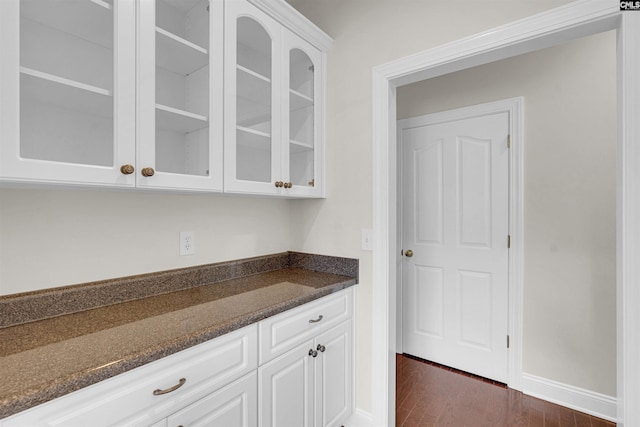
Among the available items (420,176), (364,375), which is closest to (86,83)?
(364,375)

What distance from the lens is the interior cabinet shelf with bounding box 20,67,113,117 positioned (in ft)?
3.03

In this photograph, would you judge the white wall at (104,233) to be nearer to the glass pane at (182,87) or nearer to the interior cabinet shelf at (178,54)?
the glass pane at (182,87)

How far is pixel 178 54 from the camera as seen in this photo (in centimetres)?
128

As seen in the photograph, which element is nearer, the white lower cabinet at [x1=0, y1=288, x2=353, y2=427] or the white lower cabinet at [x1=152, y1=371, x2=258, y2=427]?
the white lower cabinet at [x1=0, y1=288, x2=353, y2=427]

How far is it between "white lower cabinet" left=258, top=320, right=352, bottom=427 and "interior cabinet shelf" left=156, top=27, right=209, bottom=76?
4.07ft

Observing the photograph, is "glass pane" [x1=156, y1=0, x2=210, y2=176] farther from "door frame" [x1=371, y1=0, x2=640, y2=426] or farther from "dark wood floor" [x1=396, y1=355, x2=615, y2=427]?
"dark wood floor" [x1=396, y1=355, x2=615, y2=427]

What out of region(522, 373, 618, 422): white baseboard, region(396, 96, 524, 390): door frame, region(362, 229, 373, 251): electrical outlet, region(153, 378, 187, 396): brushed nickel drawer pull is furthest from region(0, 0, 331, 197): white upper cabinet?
region(522, 373, 618, 422): white baseboard

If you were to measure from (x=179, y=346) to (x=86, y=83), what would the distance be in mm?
893

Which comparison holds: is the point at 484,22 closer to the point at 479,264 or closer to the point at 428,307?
the point at 479,264

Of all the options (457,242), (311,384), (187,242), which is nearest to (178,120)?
(187,242)

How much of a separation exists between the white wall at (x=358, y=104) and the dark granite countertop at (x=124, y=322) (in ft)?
0.78

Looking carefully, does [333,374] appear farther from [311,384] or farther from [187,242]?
[187,242]

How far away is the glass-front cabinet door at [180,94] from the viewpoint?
45.0 inches

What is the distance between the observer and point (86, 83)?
40.8 inches
